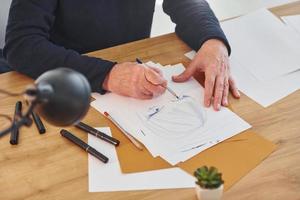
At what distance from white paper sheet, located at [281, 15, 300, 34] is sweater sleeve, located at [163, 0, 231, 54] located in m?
0.28

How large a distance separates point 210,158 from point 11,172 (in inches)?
17.1

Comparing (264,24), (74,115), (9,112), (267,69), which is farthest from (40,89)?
(264,24)

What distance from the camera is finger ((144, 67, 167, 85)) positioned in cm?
117

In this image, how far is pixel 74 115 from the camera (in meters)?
0.62

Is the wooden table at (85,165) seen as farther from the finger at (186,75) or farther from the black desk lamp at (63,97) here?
the black desk lamp at (63,97)

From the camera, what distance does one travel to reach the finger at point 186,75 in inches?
49.5

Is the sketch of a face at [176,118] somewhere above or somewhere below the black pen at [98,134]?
above

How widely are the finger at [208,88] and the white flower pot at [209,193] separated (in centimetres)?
34

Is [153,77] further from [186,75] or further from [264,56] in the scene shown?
[264,56]

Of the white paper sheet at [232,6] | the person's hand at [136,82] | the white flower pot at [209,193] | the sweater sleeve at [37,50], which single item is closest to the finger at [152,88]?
the person's hand at [136,82]

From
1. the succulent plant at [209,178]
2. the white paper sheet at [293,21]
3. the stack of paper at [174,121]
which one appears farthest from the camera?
the white paper sheet at [293,21]

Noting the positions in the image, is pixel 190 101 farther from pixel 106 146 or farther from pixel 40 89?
pixel 40 89

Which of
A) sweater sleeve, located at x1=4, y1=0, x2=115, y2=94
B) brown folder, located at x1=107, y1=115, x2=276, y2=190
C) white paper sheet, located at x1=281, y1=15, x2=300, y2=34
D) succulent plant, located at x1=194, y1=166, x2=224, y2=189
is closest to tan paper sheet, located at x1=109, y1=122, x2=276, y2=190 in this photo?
brown folder, located at x1=107, y1=115, x2=276, y2=190

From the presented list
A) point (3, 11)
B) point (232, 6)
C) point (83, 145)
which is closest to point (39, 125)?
point (83, 145)
